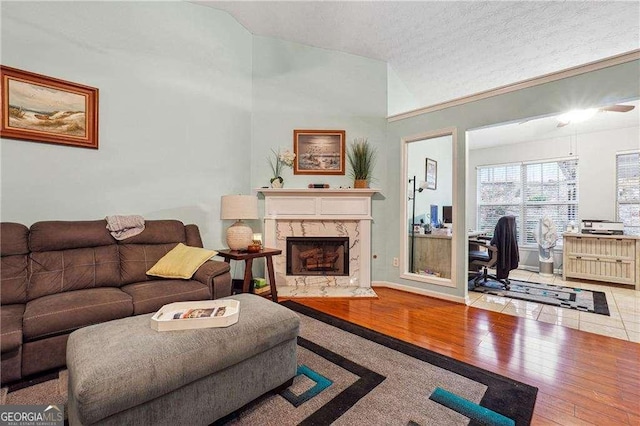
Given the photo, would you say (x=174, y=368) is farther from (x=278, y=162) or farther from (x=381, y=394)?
(x=278, y=162)

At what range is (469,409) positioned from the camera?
1.46 metres

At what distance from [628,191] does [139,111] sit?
733 centimetres

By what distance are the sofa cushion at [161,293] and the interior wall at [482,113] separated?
102 inches

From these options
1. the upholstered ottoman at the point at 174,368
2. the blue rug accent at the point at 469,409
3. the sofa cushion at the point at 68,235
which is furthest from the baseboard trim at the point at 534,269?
the sofa cushion at the point at 68,235

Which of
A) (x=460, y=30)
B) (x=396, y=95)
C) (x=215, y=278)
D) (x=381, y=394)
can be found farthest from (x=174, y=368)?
(x=396, y=95)

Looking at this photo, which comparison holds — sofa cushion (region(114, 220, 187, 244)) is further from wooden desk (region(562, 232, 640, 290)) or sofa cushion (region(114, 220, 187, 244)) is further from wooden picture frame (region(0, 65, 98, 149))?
wooden desk (region(562, 232, 640, 290))

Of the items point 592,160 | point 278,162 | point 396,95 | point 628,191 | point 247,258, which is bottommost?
point 247,258

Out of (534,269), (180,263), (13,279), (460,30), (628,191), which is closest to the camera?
(13,279)

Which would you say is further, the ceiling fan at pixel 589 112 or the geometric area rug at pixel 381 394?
the ceiling fan at pixel 589 112

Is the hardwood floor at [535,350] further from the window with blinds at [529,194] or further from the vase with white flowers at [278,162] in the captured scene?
the window with blinds at [529,194]

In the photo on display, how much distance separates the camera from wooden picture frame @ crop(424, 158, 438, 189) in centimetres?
478

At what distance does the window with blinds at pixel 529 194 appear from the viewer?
17.0 feet

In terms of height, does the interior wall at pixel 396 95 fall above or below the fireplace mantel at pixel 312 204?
above

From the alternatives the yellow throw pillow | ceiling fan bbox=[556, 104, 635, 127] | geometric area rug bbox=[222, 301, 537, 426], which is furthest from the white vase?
ceiling fan bbox=[556, 104, 635, 127]
